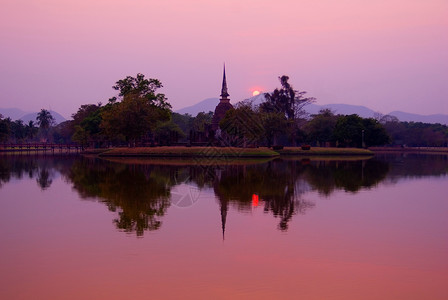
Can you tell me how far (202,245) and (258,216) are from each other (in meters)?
5.68

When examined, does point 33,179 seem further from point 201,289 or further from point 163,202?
point 201,289

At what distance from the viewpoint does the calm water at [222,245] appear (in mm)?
11852

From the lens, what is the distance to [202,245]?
15836 millimetres

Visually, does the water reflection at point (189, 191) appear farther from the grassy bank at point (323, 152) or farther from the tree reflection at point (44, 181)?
the grassy bank at point (323, 152)

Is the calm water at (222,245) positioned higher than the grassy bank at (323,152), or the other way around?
the grassy bank at (323,152)

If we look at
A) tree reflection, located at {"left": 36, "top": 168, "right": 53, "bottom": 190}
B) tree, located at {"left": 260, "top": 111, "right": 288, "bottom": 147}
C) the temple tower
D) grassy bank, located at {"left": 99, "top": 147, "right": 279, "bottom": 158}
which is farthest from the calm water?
the temple tower

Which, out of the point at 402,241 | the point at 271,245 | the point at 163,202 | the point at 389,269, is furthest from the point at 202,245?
the point at 163,202

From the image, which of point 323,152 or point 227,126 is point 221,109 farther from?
point 323,152

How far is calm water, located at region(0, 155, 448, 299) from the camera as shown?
11.9 metres

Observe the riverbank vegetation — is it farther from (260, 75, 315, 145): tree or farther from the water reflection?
the water reflection

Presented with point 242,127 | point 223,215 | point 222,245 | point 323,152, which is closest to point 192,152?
point 242,127

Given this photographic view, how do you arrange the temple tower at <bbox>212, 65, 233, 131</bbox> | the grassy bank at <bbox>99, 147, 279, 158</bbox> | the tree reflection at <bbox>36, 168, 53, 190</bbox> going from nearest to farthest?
the tree reflection at <bbox>36, 168, 53, 190</bbox>, the grassy bank at <bbox>99, 147, 279, 158</bbox>, the temple tower at <bbox>212, 65, 233, 131</bbox>

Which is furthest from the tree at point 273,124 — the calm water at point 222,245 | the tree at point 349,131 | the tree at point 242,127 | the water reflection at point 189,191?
the calm water at point 222,245

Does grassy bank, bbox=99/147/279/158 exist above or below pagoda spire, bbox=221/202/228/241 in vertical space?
above
